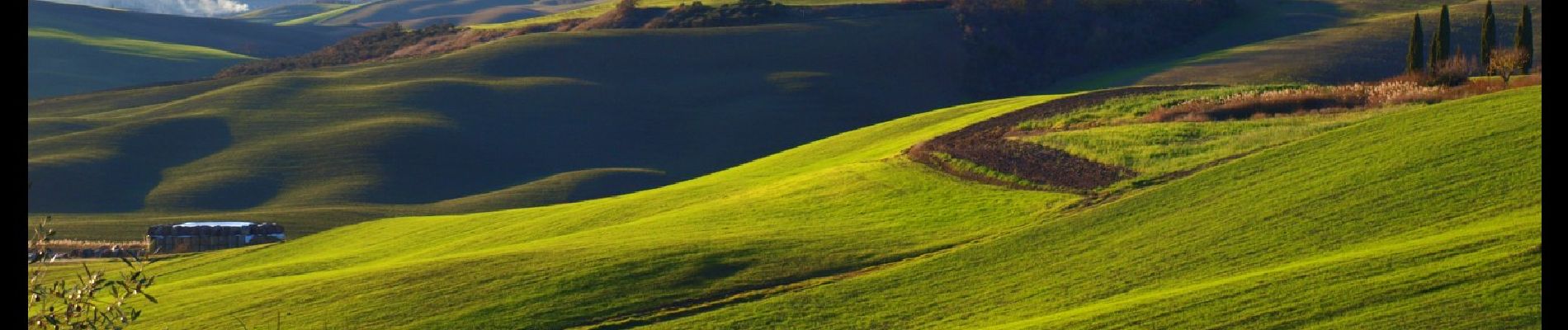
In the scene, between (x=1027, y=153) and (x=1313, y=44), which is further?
(x=1313, y=44)

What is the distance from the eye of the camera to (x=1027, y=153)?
146 feet

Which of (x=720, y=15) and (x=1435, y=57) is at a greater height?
(x=720, y=15)

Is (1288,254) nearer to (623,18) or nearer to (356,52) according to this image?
(623,18)

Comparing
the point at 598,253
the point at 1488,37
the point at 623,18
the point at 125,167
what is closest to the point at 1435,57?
the point at 1488,37

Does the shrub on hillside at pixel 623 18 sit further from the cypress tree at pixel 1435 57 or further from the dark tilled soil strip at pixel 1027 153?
the cypress tree at pixel 1435 57

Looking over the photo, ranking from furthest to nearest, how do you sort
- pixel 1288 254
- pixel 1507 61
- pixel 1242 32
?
1. pixel 1242 32
2. pixel 1507 61
3. pixel 1288 254

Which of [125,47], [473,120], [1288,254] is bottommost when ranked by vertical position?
[1288,254]

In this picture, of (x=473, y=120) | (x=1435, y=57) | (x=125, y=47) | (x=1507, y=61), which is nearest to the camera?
(x=1507, y=61)

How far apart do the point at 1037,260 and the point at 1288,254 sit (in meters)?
5.85

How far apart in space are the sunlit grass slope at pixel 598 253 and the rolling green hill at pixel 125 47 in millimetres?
93490

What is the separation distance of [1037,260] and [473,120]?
62.6 metres

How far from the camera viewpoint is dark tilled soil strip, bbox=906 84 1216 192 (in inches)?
1553

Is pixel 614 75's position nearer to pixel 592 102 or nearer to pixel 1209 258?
pixel 592 102

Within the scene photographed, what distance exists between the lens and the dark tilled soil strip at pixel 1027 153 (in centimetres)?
3944
